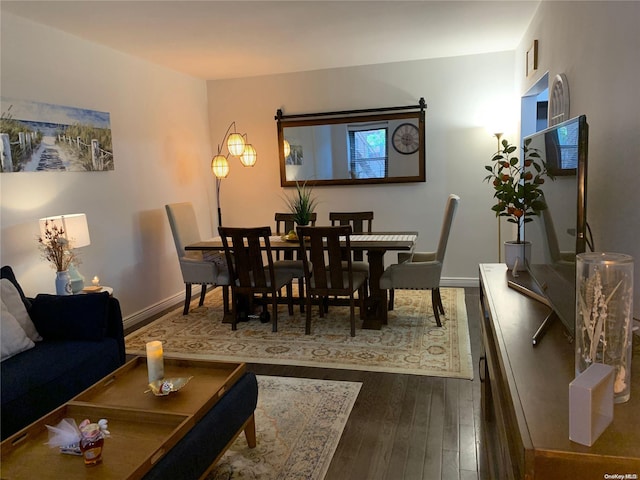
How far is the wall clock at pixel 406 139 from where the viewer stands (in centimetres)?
506

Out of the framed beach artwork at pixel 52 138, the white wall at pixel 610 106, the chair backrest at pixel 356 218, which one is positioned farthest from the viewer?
the chair backrest at pixel 356 218

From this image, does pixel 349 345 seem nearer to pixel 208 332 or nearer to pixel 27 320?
pixel 208 332

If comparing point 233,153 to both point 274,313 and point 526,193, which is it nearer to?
point 274,313

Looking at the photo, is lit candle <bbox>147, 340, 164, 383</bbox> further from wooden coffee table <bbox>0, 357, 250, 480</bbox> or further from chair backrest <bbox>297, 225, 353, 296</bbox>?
chair backrest <bbox>297, 225, 353, 296</bbox>

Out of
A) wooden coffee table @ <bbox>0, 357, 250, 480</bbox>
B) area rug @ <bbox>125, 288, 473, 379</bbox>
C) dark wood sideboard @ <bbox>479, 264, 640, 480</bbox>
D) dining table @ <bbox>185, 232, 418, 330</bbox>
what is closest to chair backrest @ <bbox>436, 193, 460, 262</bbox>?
dining table @ <bbox>185, 232, 418, 330</bbox>

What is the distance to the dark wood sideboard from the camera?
0.99 meters

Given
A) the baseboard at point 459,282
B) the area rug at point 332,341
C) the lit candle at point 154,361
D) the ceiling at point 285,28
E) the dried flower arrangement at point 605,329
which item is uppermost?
the ceiling at point 285,28

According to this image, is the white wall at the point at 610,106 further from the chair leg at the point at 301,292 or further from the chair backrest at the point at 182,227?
the chair backrest at the point at 182,227

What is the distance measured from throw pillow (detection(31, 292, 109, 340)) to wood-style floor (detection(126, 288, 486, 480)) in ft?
3.67

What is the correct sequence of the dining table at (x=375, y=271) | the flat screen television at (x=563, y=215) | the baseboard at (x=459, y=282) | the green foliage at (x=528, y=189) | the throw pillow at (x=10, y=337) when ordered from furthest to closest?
the baseboard at (x=459, y=282), the dining table at (x=375, y=271), the throw pillow at (x=10, y=337), the green foliage at (x=528, y=189), the flat screen television at (x=563, y=215)

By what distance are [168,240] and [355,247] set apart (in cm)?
228

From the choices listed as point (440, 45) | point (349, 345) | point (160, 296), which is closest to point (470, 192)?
point (440, 45)

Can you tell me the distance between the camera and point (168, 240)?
4945 mm

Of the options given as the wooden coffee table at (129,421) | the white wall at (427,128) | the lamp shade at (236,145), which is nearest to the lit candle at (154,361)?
the wooden coffee table at (129,421)
